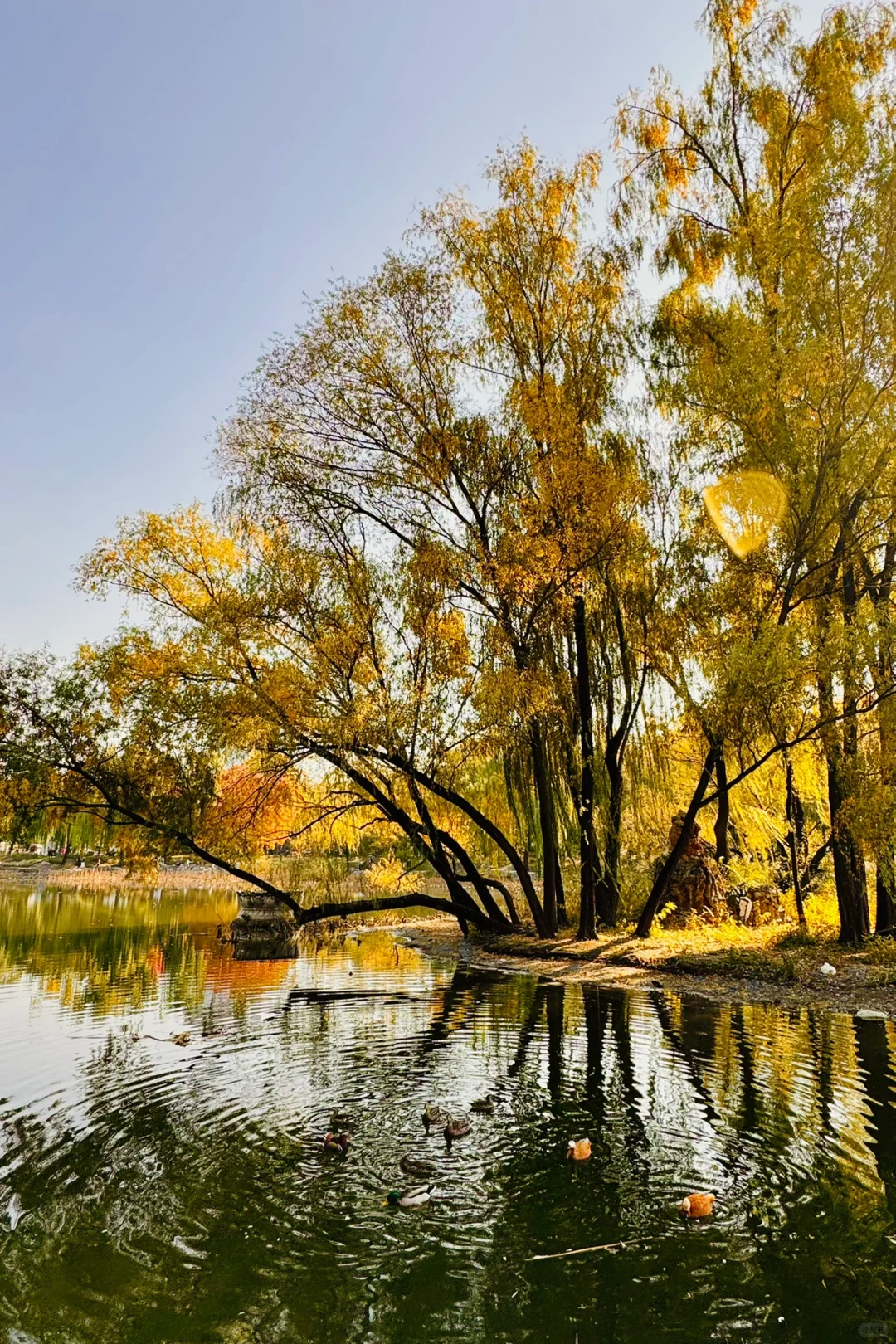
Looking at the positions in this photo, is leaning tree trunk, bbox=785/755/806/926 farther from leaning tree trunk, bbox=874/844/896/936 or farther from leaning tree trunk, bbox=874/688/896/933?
leaning tree trunk, bbox=874/688/896/933

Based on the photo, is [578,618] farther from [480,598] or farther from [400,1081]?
[400,1081]

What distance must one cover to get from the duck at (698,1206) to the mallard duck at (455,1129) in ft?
5.98

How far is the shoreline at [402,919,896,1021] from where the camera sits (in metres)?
11.4

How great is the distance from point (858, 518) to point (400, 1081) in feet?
40.3

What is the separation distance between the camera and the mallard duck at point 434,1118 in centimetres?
647

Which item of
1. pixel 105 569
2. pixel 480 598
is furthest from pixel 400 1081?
pixel 105 569

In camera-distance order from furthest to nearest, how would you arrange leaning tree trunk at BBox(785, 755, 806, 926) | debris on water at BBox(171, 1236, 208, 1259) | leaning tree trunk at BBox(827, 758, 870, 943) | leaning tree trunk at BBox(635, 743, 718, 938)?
leaning tree trunk at BBox(785, 755, 806, 926)
leaning tree trunk at BBox(827, 758, 870, 943)
leaning tree trunk at BBox(635, 743, 718, 938)
debris on water at BBox(171, 1236, 208, 1259)

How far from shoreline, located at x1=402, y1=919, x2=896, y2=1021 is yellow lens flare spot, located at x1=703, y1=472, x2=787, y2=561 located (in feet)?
23.5

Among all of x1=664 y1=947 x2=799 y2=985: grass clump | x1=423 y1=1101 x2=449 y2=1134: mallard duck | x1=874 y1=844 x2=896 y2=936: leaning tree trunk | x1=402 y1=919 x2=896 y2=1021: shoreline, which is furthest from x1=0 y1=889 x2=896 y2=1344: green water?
x1=874 y1=844 x2=896 y2=936: leaning tree trunk

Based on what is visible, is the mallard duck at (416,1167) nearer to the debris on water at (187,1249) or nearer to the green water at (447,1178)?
the green water at (447,1178)

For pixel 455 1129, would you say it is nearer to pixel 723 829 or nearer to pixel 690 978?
pixel 690 978

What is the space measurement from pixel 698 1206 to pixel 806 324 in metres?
13.4

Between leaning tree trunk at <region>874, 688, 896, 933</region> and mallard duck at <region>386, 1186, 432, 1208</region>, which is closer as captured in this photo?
mallard duck at <region>386, 1186, 432, 1208</region>

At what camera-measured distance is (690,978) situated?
1352 cm
